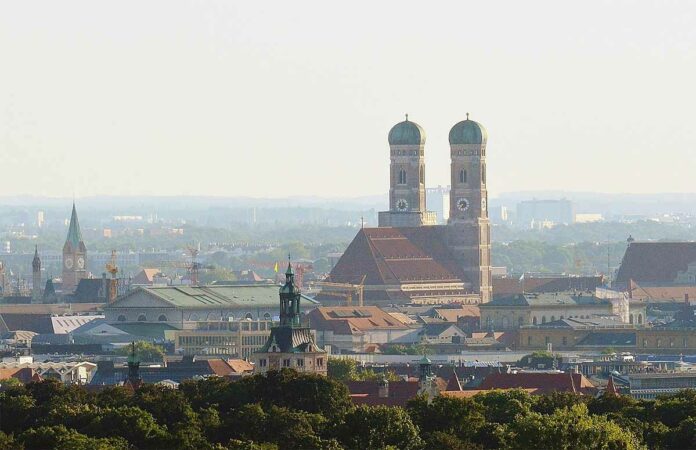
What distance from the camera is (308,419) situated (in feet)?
273

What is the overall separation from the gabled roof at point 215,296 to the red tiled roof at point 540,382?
55008mm

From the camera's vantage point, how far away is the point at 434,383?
344 ft

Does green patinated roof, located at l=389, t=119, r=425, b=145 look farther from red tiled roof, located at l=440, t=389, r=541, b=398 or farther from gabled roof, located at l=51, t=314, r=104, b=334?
red tiled roof, located at l=440, t=389, r=541, b=398

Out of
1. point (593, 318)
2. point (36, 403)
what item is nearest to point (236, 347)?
point (593, 318)

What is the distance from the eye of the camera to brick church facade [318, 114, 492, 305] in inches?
7298

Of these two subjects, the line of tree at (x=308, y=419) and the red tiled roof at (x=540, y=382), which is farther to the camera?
the red tiled roof at (x=540, y=382)

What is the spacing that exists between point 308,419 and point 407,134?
11170cm

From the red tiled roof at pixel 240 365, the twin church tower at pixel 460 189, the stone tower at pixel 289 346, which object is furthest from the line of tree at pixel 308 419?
the twin church tower at pixel 460 189

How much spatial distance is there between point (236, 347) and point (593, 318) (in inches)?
954

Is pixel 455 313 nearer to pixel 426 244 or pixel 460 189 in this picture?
pixel 426 244

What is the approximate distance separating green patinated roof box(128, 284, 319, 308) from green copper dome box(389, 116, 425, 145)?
65.7ft

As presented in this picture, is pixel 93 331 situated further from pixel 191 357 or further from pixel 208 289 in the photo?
pixel 191 357

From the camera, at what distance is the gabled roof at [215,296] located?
16762 cm

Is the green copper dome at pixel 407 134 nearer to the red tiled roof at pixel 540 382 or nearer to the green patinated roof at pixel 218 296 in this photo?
the green patinated roof at pixel 218 296
